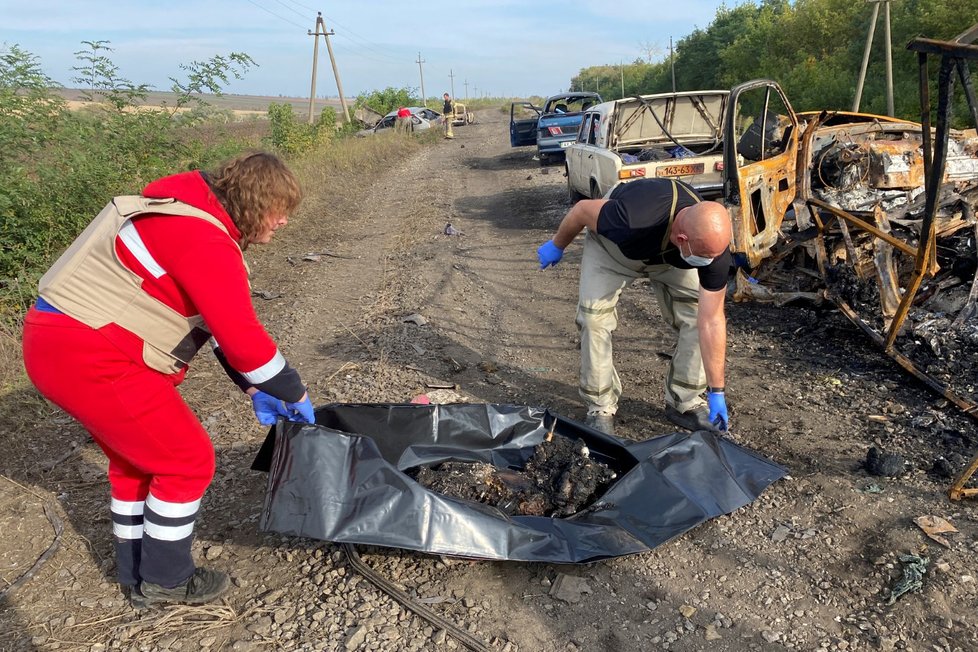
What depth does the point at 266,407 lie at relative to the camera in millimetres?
2934

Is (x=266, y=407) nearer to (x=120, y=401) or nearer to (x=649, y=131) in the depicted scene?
(x=120, y=401)

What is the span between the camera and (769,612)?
254 centimetres

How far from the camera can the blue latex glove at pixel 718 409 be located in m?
3.39

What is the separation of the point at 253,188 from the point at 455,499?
1.41m

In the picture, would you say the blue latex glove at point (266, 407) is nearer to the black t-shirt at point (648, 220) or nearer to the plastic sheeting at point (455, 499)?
the plastic sheeting at point (455, 499)

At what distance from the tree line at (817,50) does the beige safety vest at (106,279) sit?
8551mm

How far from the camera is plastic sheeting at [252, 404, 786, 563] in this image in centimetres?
259

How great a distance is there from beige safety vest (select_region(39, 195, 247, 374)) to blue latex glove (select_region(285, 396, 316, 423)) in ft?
2.24

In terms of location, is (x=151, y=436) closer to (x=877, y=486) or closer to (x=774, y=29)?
(x=877, y=486)

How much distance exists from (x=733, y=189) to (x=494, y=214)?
6275 mm

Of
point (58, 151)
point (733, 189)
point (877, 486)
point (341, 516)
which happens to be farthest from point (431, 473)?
point (58, 151)

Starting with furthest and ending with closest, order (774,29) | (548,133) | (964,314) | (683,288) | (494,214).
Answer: (774,29), (548,133), (494,214), (964,314), (683,288)

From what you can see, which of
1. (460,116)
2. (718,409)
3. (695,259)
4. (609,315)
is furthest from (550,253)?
(460,116)

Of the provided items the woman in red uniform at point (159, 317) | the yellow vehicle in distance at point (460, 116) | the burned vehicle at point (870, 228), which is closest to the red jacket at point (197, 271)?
the woman in red uniform at point (159, 317)
